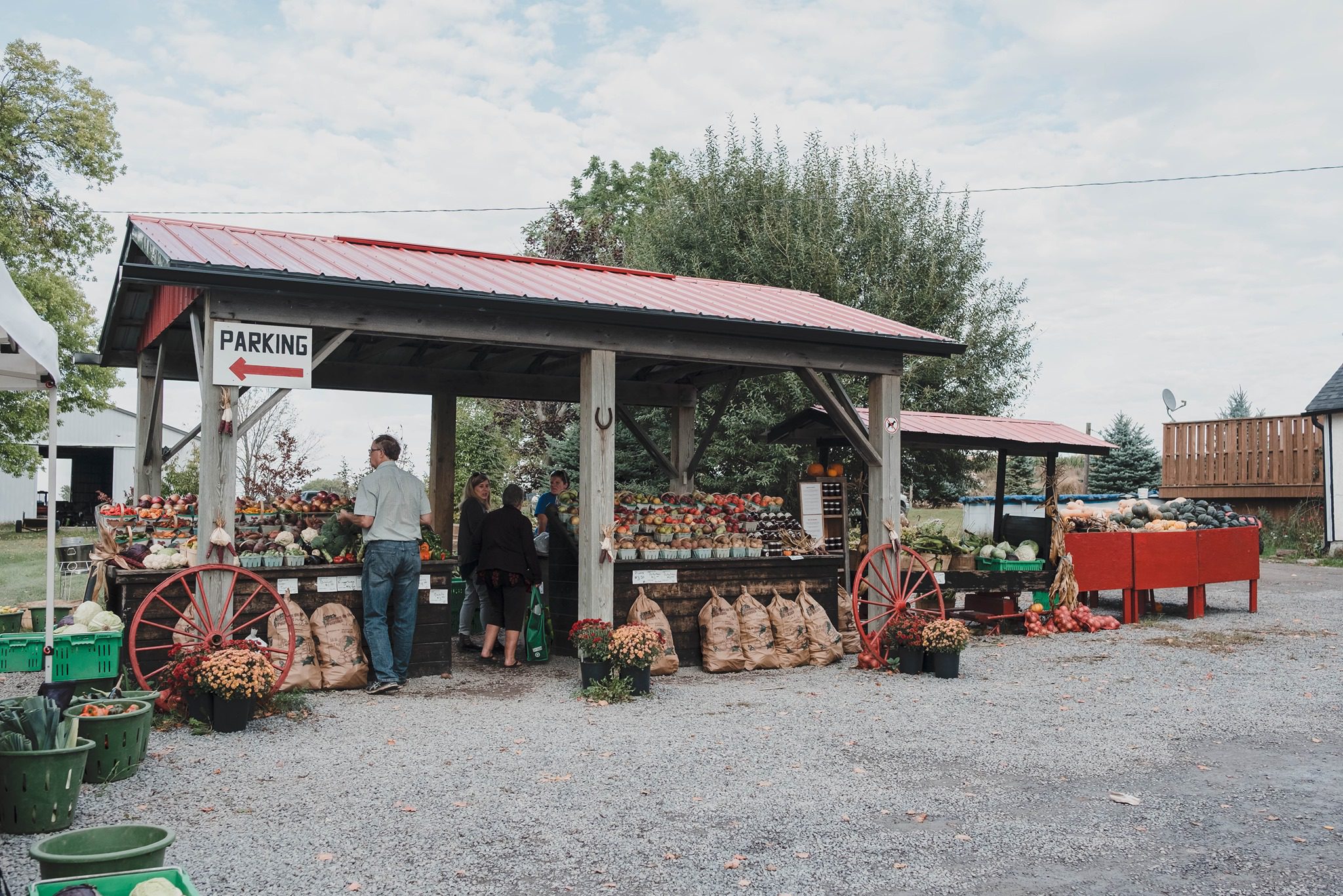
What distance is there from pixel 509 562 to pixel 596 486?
3.82ft

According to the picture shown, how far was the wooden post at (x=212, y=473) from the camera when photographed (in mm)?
7754

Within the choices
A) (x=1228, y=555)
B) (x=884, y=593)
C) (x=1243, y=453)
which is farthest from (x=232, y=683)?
(x=1243, y=453)

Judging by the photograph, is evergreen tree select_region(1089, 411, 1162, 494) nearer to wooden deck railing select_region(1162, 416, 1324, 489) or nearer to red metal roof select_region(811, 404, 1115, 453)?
wooden deck railing select_region(1162, 416, 1324, 489)

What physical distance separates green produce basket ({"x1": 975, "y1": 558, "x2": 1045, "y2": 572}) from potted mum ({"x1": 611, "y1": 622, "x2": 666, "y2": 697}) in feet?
18.5

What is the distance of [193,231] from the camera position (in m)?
9.22

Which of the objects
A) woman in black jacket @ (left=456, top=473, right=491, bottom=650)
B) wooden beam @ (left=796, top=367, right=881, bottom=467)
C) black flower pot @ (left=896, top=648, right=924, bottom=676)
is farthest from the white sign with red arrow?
black flower pot @ (left=896, top=648, right=924, bottom=676)

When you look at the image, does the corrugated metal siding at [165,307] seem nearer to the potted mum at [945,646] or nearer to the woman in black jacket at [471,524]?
the woman in black jacket at [471,524]

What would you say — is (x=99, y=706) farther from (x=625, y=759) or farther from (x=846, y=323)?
(x=846, y=323)

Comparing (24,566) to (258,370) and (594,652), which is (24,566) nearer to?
(258,370)

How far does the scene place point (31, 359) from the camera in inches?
213

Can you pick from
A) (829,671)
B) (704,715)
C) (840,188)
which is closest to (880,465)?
(829,671)

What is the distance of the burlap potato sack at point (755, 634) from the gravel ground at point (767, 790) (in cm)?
41

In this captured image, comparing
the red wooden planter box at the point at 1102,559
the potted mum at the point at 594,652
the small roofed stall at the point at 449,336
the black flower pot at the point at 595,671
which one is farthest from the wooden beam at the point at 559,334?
the red wooden planter box at the point at 1102,559

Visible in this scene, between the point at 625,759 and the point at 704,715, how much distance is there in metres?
1.43
